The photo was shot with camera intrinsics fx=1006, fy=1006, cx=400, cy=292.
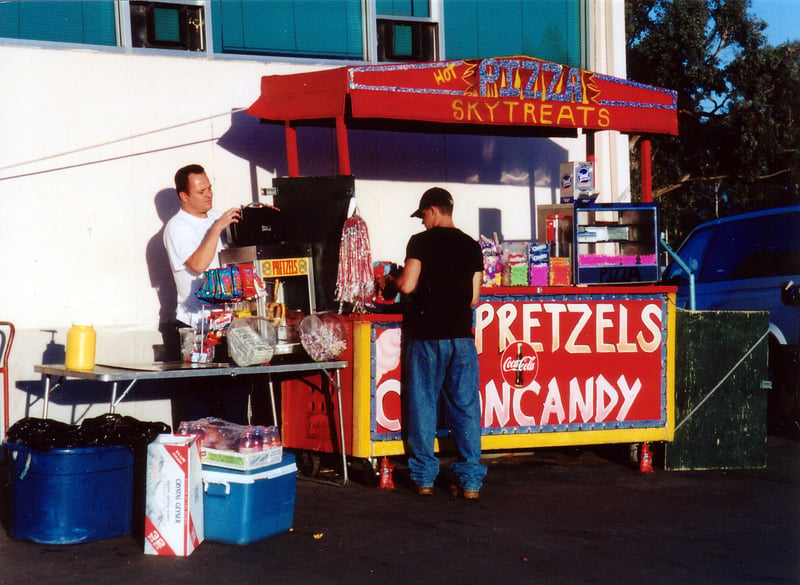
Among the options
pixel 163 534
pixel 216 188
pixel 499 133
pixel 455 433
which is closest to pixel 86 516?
pixel 163 534

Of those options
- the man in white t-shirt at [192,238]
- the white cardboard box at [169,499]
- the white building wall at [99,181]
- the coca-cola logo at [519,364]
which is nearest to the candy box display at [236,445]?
the white cardboard box at [169,499]

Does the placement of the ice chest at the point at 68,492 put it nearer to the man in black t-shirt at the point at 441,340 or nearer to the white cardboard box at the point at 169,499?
the white cardboard box at the point at 169,499

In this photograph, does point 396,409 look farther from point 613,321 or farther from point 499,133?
point 499,133

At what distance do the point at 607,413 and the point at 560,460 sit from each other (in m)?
0.84

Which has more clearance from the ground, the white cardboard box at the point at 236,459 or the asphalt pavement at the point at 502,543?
the white cardboard box at the point at 236,459

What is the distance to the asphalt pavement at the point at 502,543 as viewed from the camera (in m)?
4.85

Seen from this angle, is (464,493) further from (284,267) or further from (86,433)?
(86,433)

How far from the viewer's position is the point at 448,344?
6.47 metres

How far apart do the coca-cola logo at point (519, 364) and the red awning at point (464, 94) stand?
5.37 feet

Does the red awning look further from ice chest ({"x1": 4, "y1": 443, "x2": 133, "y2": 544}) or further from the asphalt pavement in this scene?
ice chest ({"x1": 4, "y1": 443, "x2": 133, "y2": 544})

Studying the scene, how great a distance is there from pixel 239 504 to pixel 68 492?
908mm

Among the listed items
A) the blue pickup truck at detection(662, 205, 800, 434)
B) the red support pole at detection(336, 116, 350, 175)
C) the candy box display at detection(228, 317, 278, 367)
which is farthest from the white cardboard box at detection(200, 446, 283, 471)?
the blue pickup truck at detection(662, 205, 800, 434)

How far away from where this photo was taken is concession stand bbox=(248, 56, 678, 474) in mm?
6785

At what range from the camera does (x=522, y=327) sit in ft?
23.2
